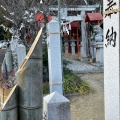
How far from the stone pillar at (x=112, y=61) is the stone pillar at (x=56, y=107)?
52 centimetres

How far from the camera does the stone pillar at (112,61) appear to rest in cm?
250

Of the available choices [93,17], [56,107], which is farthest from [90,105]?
[93,17]

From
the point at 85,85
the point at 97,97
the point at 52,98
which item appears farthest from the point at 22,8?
the point at 52,98

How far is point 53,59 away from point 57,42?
38 centimetres

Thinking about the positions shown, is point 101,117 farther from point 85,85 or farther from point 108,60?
point 108,60

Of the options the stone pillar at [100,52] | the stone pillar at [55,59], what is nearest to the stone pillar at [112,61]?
the stone pillar at [55,59]

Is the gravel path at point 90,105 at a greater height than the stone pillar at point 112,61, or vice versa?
the stone pillar at point 112,61

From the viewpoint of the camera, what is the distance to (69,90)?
7129mm

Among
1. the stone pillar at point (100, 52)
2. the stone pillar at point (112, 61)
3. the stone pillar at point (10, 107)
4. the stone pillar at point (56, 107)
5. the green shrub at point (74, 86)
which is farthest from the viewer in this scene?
the stone pillar at point (100, 52)

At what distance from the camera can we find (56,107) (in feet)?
9.92

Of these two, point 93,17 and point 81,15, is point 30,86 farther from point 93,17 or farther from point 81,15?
point 81,15

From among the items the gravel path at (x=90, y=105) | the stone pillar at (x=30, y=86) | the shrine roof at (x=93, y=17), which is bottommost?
the gravel path at (x=90, y=105)

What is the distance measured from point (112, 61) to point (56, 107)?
2.97ft

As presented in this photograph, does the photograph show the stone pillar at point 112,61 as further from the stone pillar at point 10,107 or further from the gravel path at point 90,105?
the gravel path at point 90,105
